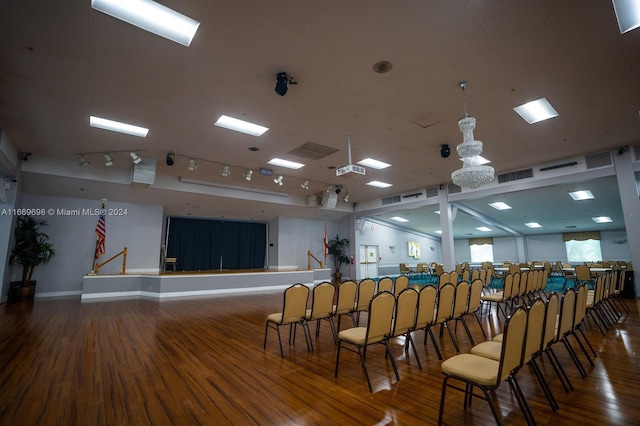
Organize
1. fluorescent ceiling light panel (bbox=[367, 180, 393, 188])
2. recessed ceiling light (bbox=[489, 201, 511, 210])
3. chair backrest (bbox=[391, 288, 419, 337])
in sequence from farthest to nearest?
recessed ceiling light (bbox=[489, 201, 511, 210]) < fluorescent ceiling light panel (bbox=[367, 180, 393, 188]) < chair backrest (bbox=[391, 288, 419, 337])

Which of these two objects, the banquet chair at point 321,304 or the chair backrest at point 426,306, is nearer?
the chair backrest at point 426,306

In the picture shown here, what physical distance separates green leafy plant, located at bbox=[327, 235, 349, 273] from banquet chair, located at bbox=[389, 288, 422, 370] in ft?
37.7

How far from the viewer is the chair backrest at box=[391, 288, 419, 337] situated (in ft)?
9.77

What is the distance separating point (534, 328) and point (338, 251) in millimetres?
12794

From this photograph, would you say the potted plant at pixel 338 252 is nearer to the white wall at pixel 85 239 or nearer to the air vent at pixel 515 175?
the air vent at pixel 515 175

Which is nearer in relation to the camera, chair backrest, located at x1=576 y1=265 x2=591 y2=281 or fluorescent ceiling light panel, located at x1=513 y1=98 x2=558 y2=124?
fluorescent ceiling light panel, located at x1=513 y1=98 x2=558 y2=124

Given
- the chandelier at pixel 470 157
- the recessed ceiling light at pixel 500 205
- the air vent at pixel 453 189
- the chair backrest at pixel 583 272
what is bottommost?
the chair backrest at pixel 583 272

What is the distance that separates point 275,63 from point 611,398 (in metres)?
4.97

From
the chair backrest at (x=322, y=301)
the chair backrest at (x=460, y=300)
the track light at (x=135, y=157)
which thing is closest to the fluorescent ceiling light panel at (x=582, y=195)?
the chair backrest at (x=460, y=300)

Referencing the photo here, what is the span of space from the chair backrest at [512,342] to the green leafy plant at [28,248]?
1132cm

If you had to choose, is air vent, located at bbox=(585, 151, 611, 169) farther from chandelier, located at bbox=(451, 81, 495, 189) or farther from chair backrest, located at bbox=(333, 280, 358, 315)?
chair backrest, located at bbox=(333, 280, 358, 315)

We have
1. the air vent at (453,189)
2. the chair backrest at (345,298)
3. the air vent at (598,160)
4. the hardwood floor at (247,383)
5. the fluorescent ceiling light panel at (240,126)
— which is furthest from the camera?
the air vent at (453,189)

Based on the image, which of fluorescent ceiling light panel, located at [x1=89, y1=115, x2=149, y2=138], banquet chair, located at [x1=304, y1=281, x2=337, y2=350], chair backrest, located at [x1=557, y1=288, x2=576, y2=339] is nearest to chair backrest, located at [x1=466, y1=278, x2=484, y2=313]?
chair backrest, located at [x1=557, y1=288, x2=576, y2=339]

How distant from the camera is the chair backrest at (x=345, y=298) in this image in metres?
4.08
